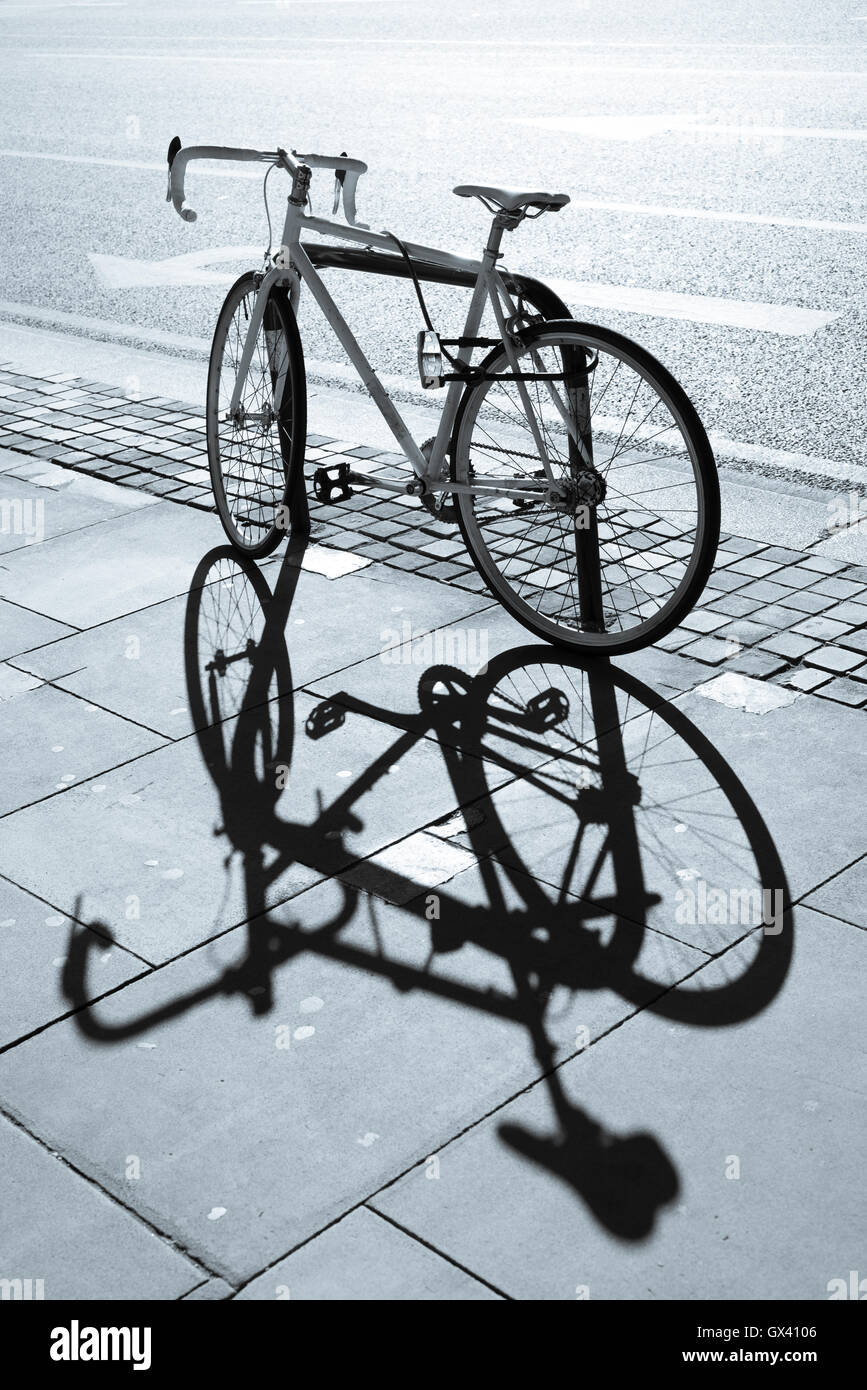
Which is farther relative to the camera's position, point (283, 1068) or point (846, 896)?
point (846, 896)

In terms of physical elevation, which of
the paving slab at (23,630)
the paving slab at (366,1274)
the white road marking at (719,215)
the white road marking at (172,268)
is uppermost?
the white road marking at (719,215)

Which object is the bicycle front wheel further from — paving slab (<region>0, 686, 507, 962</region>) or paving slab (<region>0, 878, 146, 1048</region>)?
paving slab (<region>0, 878, 146, 1048</region>)

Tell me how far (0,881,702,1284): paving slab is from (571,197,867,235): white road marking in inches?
307

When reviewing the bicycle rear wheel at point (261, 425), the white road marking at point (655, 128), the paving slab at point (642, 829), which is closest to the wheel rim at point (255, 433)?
the bicycle rear wheel at point (261, 425)

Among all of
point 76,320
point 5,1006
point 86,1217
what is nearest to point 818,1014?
point 86,1217

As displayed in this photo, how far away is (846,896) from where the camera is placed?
142 inches

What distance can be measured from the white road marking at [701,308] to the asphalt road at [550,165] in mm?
20

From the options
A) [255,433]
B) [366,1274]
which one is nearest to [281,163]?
[255,433]

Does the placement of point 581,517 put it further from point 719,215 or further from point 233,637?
point 719,215

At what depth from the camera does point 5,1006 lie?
341 cm

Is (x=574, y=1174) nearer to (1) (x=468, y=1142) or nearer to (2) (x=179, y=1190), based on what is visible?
(1) (x=468, y=1142)

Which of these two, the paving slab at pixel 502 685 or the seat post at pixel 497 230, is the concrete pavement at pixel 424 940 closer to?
the paving slab at pixel 502 685

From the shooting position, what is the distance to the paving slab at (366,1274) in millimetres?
2646

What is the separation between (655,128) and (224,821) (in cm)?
1113
